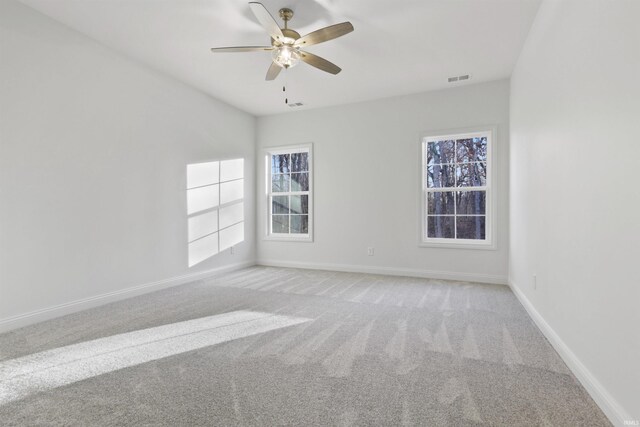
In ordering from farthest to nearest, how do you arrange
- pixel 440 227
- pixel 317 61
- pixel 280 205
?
1. pixel 280 205
2. pixel 440 227
3. pixel 317 61

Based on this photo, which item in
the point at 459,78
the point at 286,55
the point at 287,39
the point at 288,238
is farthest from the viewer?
the point at 288,238

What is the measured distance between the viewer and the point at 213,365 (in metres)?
2.05

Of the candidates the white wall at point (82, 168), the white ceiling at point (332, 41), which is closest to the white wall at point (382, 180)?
the white ceiling at point (332, 41)

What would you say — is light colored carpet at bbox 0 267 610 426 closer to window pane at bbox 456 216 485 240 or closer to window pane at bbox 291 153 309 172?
window pane at bbox 456 216 485 240

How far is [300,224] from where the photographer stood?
5.86m

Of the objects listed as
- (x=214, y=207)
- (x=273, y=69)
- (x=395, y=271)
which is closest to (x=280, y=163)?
(x=214, y=207)

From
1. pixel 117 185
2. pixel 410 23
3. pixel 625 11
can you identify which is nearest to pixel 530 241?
pixel 625 11

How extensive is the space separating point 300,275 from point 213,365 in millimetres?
2999

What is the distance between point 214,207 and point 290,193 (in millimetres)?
1451

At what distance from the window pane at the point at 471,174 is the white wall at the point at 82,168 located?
397cm

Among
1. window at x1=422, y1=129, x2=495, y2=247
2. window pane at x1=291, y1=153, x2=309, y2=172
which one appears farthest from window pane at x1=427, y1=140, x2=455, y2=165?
window pane at x1=291, y1=153, x2=309, y2=172

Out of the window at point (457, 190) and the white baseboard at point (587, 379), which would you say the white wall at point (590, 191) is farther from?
the window at point (457, 190)

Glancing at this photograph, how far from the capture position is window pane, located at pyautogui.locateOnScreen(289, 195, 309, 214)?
5.81 meters

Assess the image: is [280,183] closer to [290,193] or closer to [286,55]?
[290,193]
